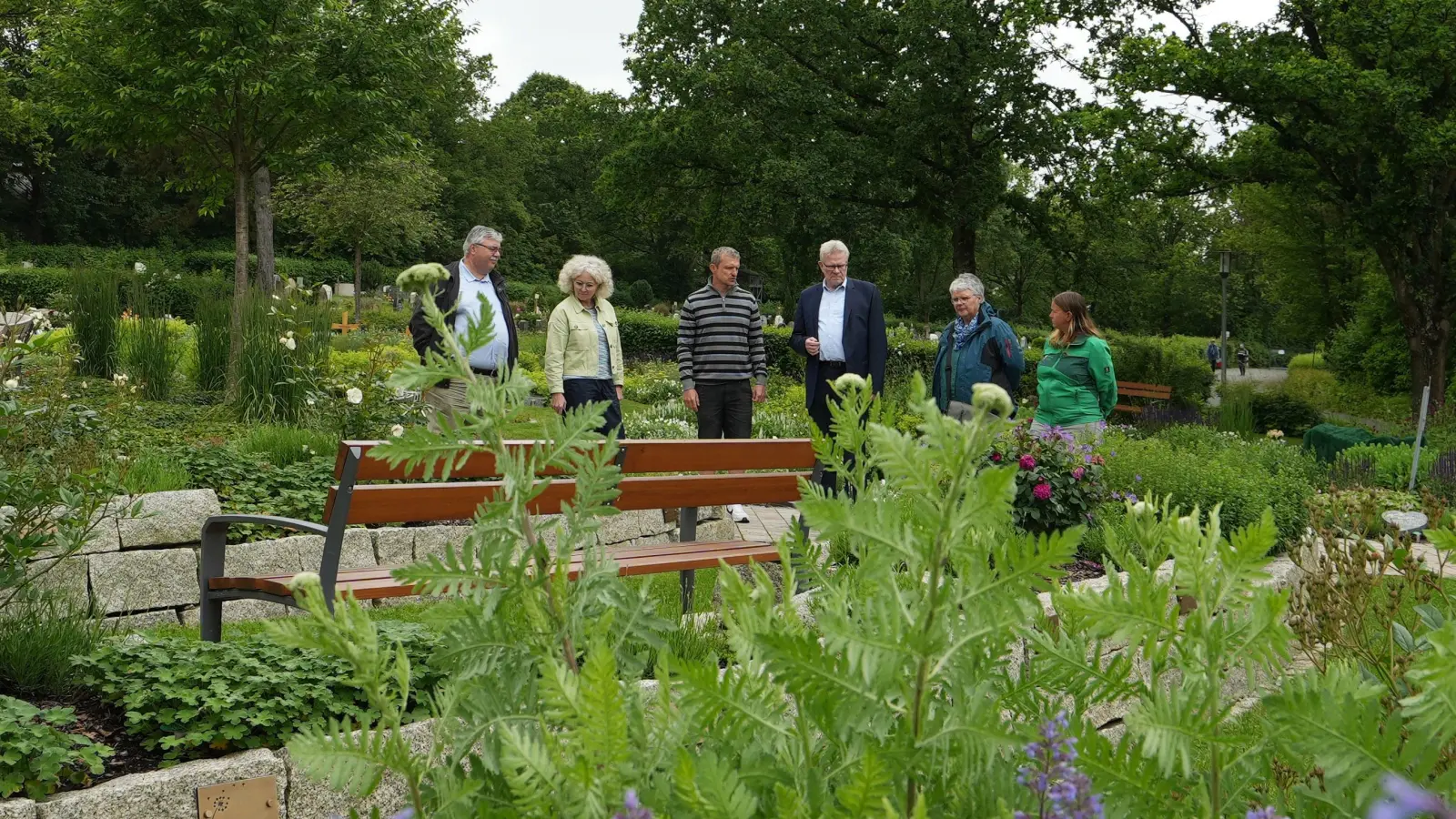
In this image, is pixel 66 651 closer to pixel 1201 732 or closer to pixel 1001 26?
pixel 1201 732

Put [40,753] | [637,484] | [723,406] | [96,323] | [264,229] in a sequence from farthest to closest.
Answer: [264,229] < [96,323] < [723,406] < [637,484] < [40,753]

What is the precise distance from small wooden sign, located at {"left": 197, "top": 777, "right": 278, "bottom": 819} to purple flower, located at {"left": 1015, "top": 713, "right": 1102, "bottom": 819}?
103 inches

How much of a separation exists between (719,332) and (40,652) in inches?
183

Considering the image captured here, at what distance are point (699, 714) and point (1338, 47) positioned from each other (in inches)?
815

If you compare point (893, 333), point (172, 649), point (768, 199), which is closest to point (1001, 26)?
point (768, 199)

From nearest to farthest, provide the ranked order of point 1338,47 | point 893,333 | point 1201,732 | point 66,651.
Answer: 1. point 1201,732
2. point 66,651
3. point 1338,47
4. point 893,333

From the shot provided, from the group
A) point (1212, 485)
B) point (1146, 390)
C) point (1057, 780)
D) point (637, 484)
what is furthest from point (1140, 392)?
point (1057, 780)

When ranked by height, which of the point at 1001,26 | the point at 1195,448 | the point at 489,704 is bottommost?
the point at 1195,448

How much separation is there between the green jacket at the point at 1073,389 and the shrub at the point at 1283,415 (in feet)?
42.9

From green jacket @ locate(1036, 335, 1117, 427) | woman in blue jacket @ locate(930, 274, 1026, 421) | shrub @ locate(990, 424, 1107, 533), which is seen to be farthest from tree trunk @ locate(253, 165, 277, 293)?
shrub @ locate(990, 424, 1107, 533)

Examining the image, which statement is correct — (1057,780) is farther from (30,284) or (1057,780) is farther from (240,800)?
(30,284)

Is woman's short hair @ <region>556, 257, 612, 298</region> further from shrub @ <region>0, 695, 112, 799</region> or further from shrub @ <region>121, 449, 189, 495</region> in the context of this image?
shrub @ <region>0, 695, 112, 799</region>

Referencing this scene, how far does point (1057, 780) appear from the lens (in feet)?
2.82

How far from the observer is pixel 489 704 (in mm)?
964
